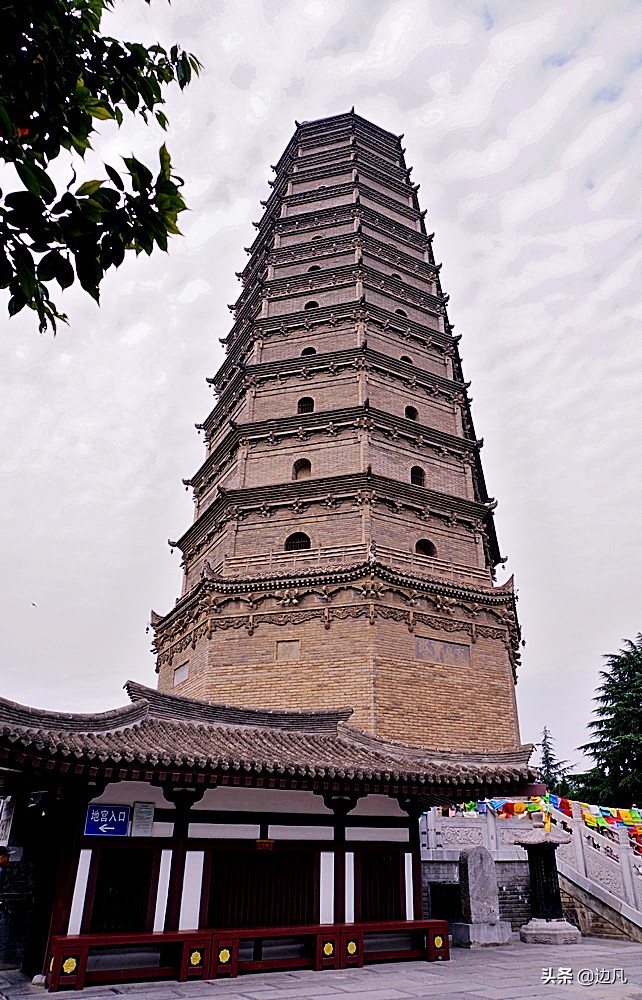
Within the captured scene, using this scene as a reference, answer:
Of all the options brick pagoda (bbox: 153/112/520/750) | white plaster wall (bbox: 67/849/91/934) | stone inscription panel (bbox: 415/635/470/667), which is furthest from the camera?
stone inscription panel (bbox: 415/635/470/667)

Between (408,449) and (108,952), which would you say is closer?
(108,952)

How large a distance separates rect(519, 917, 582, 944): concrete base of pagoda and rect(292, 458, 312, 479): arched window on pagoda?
12.2 m

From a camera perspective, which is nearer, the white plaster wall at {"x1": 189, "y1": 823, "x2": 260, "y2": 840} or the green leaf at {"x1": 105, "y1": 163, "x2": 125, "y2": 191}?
the green leaf at {"x1": 105, "y1": 163, "x2": 125, "y2": 191}

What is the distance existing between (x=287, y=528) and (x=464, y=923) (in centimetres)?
1031

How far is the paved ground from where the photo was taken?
7.38 meters

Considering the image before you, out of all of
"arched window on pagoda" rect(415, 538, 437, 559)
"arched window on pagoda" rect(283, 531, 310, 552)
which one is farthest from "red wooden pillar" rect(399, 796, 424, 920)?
"arched window on pagoda" rect(415, 538, 437, 559)

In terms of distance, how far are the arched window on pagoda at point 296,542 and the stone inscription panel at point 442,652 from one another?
397 centimetres

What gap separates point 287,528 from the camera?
19.0m

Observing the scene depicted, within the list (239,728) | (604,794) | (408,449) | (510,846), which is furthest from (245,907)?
(604,794)

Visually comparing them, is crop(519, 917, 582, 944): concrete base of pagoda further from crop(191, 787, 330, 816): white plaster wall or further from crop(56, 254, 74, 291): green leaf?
crop(56, 254, 74, 291): green leaf

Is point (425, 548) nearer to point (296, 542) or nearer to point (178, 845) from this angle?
point (296, 542)

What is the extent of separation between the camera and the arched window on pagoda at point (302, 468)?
796 inches

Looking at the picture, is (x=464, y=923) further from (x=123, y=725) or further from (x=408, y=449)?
(x=408, y=449)

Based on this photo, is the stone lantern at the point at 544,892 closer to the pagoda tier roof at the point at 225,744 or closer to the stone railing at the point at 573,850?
the stone railing at the point at 573,850
